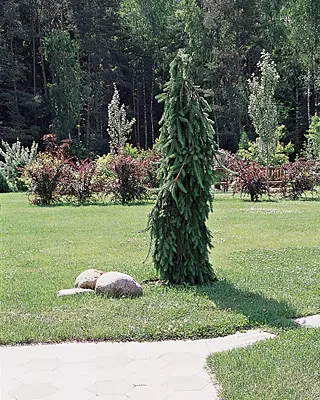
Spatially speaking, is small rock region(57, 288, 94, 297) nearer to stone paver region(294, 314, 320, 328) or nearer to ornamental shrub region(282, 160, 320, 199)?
stone paver region(294, 314, 320, 328)

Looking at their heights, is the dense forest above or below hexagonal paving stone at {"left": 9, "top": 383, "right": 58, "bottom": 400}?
above

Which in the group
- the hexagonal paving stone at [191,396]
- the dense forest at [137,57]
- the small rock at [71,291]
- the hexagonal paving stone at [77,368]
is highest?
the dense forest at [137,57]

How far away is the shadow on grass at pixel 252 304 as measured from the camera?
4629 mm

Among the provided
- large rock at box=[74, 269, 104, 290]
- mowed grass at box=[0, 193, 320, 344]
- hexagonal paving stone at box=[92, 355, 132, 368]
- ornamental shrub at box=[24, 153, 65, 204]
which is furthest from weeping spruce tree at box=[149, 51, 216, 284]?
ornamental shrub at box=[24, 153, 65, 204]

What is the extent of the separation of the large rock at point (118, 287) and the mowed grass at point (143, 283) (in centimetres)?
13

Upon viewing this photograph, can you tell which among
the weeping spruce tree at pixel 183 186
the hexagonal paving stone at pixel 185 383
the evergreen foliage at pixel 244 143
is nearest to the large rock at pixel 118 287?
the weeping spruce tree at pixel 183 186

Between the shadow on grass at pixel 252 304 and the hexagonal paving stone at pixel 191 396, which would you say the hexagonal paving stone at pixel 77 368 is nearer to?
the hexagonal paving stone at pixel 191 396

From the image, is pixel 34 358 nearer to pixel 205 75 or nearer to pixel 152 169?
pixel 152 169

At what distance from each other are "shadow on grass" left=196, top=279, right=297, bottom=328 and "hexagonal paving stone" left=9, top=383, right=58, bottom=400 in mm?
2070

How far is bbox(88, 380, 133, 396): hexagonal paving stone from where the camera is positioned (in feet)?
10.6

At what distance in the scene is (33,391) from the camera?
3244 mm

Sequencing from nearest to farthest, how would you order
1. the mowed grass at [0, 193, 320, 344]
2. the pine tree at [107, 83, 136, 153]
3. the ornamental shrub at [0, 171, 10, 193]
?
the mowed grass at [0, 193, 320, 344] → the ornamental shrub at [0, 171, 10, 193] → the pine tree at [107, 83, 136, 153]

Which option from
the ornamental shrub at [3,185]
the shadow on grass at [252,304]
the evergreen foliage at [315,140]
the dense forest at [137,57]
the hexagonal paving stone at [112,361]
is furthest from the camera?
the dense forest at [137,57]

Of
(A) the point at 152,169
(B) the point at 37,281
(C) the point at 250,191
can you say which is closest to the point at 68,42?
(A) the point at 152,169
